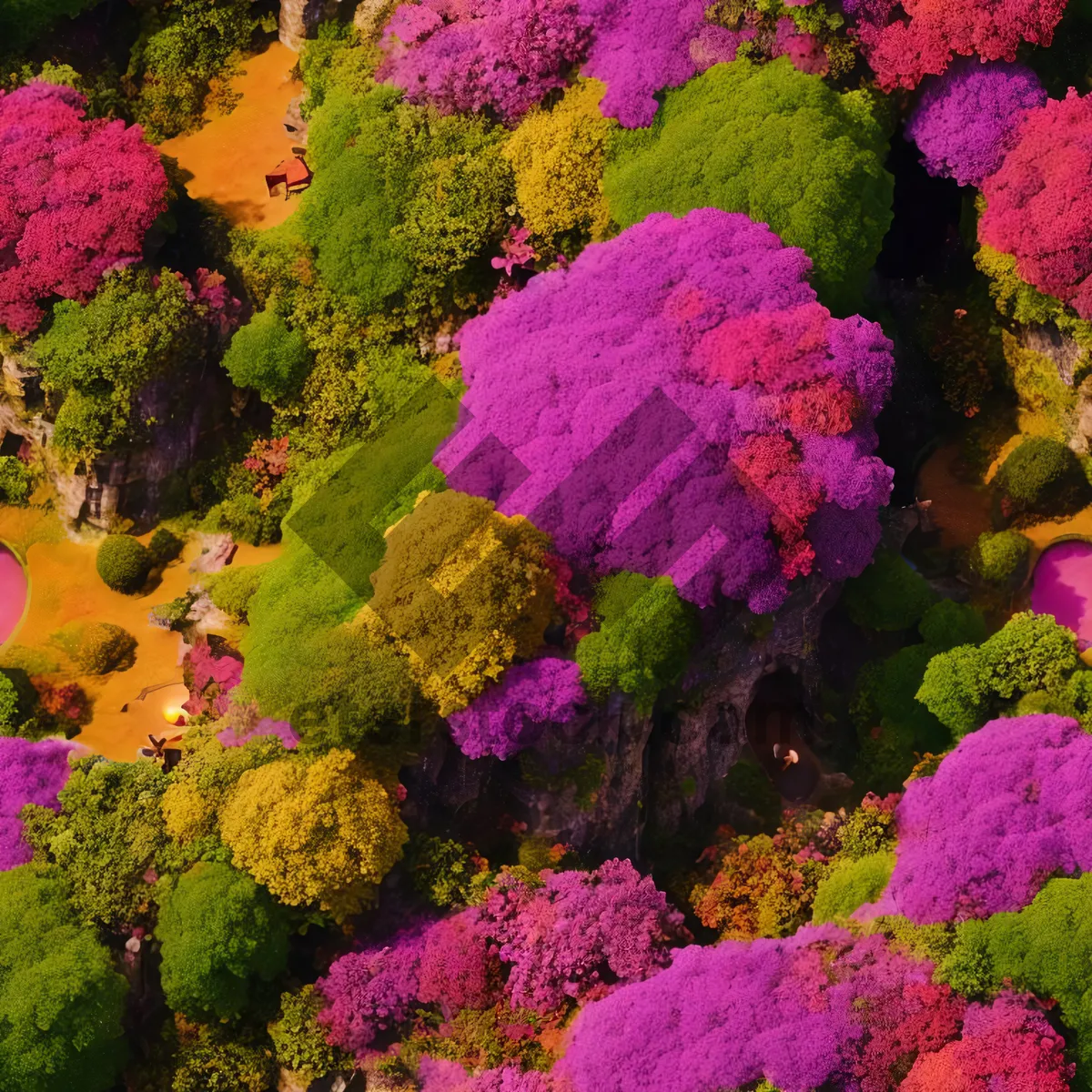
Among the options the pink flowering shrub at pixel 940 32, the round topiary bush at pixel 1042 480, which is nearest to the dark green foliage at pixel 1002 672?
the round topiary bush at pixel 1042 480

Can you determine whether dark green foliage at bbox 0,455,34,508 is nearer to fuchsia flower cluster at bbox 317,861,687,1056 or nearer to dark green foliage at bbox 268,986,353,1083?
dark green foliage at bbox 268,986,353,1083

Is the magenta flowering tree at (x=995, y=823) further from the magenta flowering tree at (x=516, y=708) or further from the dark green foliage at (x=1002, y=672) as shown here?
the magenta flowering tree at (x=516, y=708)

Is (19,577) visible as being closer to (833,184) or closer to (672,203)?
(672,203)

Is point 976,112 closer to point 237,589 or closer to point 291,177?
point 291,177

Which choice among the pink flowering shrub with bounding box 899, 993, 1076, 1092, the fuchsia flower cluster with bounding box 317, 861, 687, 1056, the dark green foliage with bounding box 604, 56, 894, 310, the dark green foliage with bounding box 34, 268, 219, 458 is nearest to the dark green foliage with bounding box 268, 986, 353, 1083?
the fuchsia flower cluster with bounding box 317, 861, 687, 1056

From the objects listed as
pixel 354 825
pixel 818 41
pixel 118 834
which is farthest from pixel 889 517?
pixel 118 834

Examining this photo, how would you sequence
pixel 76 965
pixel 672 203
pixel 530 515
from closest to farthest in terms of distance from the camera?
1. pixel 76 965
2. pixel 530 515
3. pixel 672 203

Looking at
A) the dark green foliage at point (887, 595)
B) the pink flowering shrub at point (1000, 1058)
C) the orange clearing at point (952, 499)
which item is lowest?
the pink flowering shrub at point (1000, 1058)
